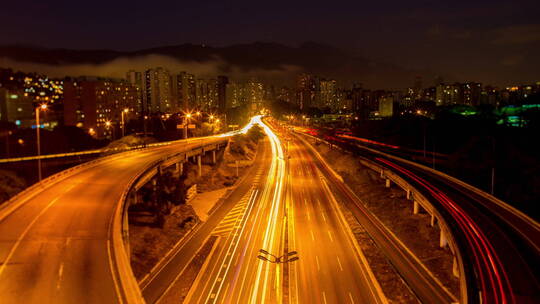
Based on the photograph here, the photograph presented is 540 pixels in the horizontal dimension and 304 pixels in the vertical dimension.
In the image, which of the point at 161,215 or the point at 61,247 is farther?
the point at 161,215

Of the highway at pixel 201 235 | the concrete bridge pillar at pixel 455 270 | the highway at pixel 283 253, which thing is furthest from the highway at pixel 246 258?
the concrete bridge pillar at pixel 455 270

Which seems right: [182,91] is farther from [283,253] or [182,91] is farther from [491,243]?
[491,243]

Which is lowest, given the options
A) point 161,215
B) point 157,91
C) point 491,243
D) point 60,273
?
point 161,215

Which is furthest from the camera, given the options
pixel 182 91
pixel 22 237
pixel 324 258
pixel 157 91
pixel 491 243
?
pixel 182 91

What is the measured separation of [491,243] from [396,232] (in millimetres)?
9541

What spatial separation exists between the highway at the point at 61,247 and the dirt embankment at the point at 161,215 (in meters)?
4.38

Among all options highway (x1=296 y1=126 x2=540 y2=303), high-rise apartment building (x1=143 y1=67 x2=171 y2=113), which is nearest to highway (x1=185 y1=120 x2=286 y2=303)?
highway (x1=296 y1=126 x2=540 y2=303)

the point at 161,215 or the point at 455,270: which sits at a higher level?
the point at 161,215

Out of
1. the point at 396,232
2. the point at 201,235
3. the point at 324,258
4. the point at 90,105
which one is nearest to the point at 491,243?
the point at 396,232

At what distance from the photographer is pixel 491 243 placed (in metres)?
21.5

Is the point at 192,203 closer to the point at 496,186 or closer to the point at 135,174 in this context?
the point at 135,174

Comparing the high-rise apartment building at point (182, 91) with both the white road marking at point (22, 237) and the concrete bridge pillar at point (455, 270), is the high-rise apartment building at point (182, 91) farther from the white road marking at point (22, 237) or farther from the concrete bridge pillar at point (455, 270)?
the concrete bridge pillar at point (455, 270)

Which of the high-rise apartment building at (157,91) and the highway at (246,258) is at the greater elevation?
the high-rise apartment building at (157,91)

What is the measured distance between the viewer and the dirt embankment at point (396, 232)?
22078 mm
